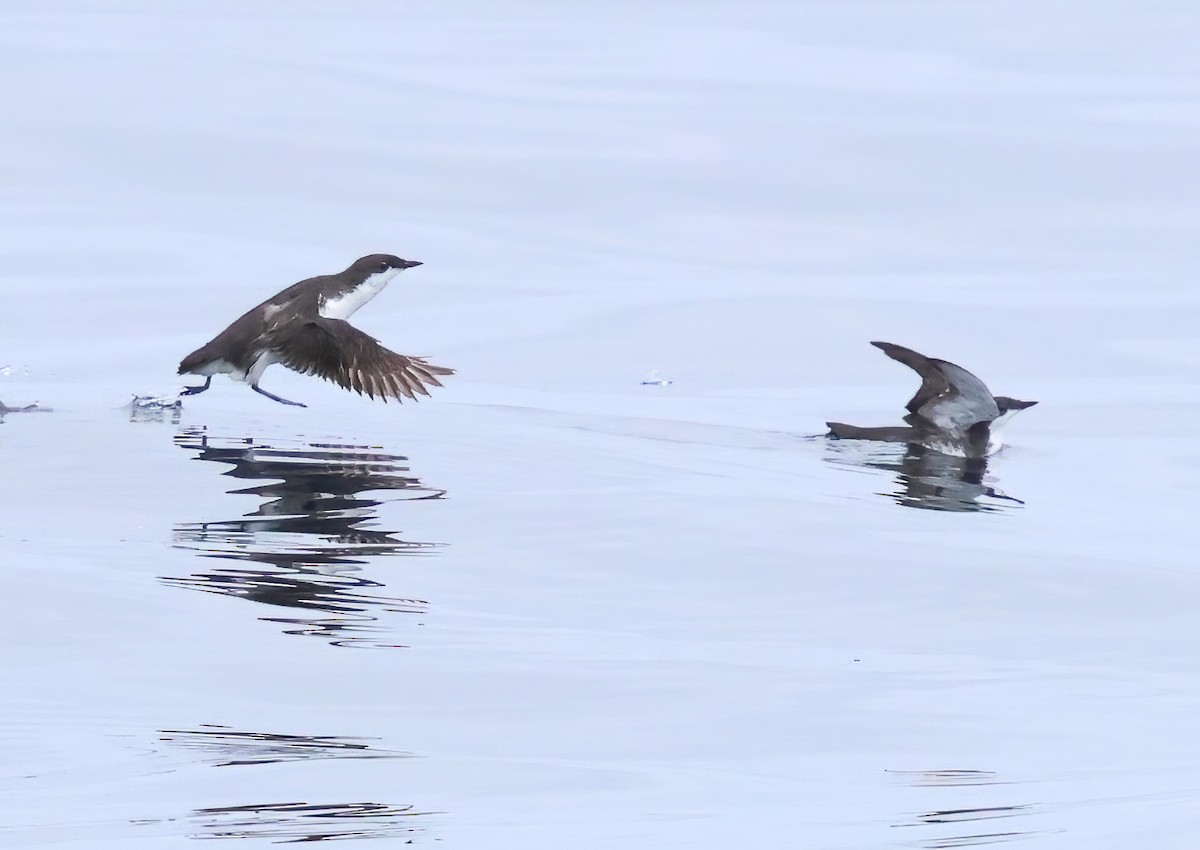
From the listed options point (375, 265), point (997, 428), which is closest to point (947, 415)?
point (997, 428)

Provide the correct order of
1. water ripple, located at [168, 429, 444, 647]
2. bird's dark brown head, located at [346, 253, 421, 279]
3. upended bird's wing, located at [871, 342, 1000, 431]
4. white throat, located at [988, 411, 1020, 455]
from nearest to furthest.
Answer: water ripple, located at [168, 429, 444, 647] → upended bird's wing, located at [871, 342, 1000, 431] → white throat, located at [988, 411, 1020, 455] → bird's dark brown head, located at [346, 253, 421, 279]

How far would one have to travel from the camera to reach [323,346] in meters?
15.0

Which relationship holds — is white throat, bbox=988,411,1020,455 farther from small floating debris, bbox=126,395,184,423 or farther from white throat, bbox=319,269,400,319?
small floating debris, bbox=126,395,184,423

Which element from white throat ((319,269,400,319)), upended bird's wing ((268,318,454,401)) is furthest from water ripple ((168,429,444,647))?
white throat ((319,269,400,319))

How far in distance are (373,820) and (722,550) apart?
4.96 metres

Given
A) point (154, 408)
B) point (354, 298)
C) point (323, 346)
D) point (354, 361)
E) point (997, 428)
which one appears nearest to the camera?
point (354, 361)

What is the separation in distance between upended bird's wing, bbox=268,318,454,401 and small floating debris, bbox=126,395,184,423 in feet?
4.07

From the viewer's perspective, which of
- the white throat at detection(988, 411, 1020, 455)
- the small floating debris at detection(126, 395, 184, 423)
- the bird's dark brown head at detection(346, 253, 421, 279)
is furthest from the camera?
the bird's dark brown head at detection(346, 253, 421, 279)

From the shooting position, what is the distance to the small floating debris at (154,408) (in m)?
15.7

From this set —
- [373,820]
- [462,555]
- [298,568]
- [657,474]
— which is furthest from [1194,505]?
[373,820]

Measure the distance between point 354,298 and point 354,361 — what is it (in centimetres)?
171

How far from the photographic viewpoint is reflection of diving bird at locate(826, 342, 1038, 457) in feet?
50.7

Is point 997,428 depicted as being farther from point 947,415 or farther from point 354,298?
point 354,298

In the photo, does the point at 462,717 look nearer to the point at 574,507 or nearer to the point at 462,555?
the point at 462,555
